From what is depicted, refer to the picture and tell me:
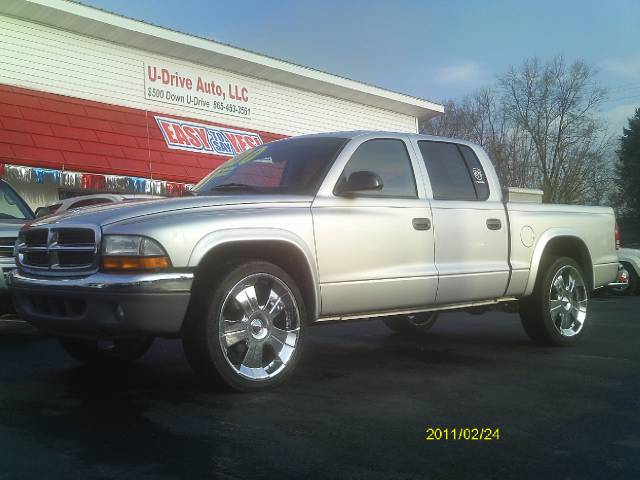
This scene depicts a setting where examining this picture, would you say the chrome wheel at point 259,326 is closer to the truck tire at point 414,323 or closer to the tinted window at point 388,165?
the tinted window at point 388,165

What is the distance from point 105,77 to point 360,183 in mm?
12714

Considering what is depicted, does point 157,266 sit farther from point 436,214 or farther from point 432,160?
point 432,160

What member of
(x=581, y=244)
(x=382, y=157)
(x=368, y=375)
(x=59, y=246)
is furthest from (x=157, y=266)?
(x=581, y=244)

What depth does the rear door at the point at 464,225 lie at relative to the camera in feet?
18.2

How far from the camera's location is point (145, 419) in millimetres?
3756

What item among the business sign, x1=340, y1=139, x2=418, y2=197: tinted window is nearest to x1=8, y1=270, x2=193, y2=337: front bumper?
x1=340, y1=139, x2=418, y2=197: tinted window

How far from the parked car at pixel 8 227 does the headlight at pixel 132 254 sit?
103 inches

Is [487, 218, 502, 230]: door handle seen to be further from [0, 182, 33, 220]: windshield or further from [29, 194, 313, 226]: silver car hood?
[0, 182, 33, 220]: windshield

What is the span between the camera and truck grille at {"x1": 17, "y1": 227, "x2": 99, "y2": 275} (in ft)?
13.6

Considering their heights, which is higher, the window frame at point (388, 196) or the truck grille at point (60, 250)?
the window frame at point (388, 196)

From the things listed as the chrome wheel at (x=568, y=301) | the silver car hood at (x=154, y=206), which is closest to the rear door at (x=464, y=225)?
the chrome wheel at (x=568, y=301)

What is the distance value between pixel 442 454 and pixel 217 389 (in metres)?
1.65

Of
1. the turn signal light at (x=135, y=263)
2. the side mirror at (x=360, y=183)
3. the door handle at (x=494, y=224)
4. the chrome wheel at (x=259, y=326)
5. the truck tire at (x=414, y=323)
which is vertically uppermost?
the side mirror at (x=360, y=183)

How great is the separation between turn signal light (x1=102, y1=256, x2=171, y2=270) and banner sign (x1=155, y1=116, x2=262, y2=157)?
41.7ft
